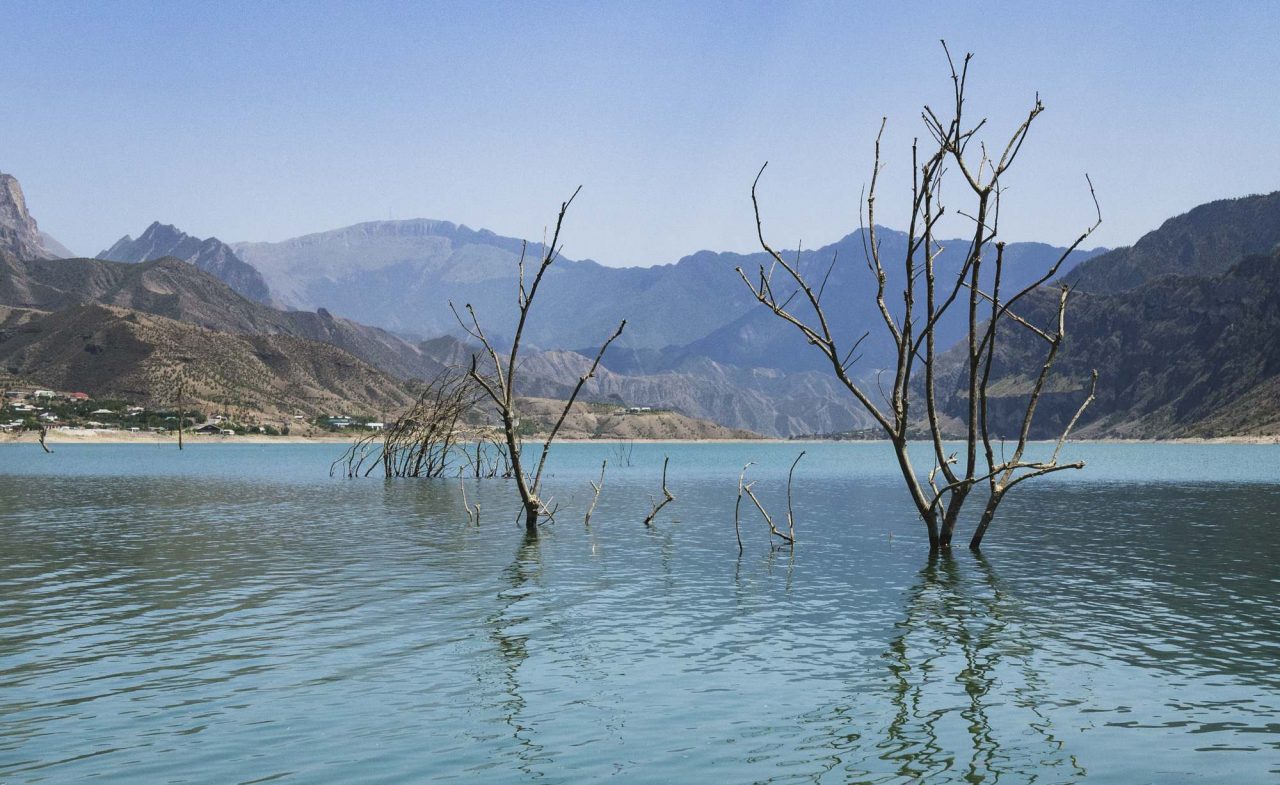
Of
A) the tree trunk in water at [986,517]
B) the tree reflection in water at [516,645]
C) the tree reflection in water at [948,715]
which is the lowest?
the tree reflection in water at [948,715]

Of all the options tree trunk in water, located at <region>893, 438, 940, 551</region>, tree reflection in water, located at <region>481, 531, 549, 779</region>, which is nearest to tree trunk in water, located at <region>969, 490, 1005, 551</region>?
tree trunk in water, located at <region>893, 438, 940, 551</region>

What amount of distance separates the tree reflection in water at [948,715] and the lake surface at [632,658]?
69 mm

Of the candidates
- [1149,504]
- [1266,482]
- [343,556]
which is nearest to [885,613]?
[343,556]

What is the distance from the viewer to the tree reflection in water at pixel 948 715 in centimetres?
1374

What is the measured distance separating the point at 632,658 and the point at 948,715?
641 cm

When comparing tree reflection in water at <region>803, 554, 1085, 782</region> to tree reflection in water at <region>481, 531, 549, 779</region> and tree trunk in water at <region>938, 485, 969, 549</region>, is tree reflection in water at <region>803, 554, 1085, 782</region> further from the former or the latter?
tree trunk in water at <region>938, 485, 969, 549</region>

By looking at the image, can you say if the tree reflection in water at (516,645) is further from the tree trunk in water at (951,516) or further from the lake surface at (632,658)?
the tree trunk in water at (951,516)

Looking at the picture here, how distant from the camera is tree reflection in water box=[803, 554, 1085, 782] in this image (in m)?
13.7

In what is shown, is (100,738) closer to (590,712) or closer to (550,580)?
(590,712)

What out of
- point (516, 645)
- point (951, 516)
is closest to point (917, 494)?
point (951, 516)

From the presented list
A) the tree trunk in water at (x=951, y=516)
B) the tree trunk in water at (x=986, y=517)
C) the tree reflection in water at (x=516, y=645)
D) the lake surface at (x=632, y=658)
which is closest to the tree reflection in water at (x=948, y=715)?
the lake surface at (x=632, y=658)

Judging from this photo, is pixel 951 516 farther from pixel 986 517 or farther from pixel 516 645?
pixel 516 645

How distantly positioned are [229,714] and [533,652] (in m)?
6.43

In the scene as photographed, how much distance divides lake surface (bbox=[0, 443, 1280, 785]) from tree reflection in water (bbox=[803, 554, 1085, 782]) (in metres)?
0.07
